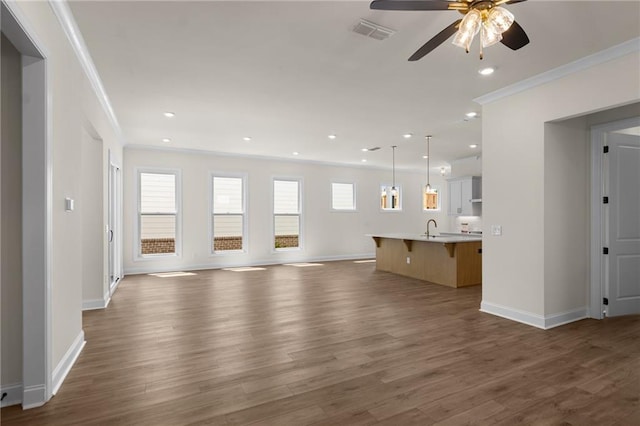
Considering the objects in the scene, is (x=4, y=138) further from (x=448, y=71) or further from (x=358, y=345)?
(x=448, y=71)

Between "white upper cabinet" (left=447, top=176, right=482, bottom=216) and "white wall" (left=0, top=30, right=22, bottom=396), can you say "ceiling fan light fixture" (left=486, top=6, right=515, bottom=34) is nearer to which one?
"white wall" (left=0, top=30, right=22, bottom=396)

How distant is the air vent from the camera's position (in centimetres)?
269

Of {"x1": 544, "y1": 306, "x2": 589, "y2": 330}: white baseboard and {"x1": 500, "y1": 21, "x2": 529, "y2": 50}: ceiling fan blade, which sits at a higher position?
{"x1": 500, "y1": 21, "x2": 529, "y2": 50}: ceiling fan blade

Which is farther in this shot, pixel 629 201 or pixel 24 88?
pixel 629 201

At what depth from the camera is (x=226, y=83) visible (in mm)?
3928

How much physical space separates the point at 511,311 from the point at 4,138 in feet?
16.7

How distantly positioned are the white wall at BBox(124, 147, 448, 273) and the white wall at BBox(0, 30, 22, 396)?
18.0 feet

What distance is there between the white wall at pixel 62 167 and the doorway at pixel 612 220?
219 inches

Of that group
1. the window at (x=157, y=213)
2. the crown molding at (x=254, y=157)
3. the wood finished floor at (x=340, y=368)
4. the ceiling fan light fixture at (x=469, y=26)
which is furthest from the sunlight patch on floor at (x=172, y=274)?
the ceiling fan light fixture at (x=469, y=26)

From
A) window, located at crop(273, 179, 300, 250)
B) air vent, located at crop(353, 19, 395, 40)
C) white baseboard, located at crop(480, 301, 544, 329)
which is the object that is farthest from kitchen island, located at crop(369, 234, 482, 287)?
air vent, located at crop(353, 19, 395, 40)

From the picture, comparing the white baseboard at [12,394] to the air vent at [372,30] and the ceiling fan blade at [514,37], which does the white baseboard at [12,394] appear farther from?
the ceiling fan blade at [514,37]

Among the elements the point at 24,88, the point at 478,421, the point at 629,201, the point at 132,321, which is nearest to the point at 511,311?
the point at 629,201

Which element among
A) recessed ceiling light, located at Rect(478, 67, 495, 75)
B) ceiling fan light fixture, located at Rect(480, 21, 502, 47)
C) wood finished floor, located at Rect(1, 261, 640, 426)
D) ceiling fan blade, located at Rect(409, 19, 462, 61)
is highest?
recessed ceiling light, located at Rect(478, 67, 495, 75)

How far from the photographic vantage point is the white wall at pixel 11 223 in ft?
7.24
